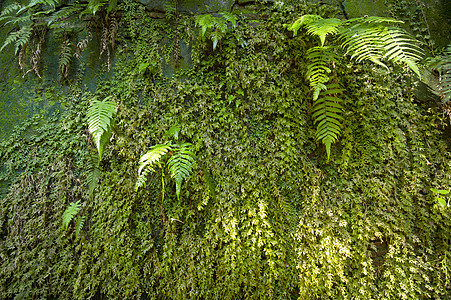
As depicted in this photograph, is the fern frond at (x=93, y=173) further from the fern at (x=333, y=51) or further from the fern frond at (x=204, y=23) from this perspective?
the fern at (x=333, y=51)

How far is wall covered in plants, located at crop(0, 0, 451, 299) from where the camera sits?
228 centimetres

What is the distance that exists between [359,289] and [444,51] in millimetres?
2726

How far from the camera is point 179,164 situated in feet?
7.09

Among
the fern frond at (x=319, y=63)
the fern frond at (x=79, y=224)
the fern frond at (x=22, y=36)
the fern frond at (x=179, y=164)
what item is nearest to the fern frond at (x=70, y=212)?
the fern frond at (x=79, y=224)

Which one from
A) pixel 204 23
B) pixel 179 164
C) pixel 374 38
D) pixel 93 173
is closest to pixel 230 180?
pixel 179 164

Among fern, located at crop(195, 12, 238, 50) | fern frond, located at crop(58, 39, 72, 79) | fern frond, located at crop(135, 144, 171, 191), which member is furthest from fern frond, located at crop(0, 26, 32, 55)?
fern frond, located at crop(135, 144, 171, 191)

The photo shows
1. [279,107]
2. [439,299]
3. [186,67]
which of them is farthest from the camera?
[186,67]

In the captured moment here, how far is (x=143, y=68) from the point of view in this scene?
2.66 meters

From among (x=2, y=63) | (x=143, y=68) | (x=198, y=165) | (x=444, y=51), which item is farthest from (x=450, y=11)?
(x=2, y=63)

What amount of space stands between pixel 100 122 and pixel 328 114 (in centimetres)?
227

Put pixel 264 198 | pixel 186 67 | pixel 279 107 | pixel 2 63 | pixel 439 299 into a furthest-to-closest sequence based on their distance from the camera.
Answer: pixel 2 63 → pixel 186 67 → pixel 279 107 → pixel 264 198 → pixel 439 299

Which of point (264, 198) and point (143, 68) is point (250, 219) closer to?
point (264, 198)

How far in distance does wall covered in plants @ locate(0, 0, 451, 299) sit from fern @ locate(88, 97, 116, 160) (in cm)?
23

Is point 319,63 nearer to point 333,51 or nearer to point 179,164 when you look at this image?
point 333,51
